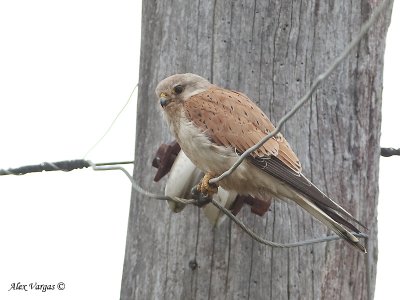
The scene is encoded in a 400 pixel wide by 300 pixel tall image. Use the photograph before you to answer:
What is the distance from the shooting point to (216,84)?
13.0 feet

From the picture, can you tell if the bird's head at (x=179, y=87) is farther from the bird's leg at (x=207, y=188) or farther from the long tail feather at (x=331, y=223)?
the long tail feather at (x=331, y=223)

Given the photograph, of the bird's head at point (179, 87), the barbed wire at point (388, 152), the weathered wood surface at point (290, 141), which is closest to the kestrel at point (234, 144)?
the bird's head at point (179, 87)

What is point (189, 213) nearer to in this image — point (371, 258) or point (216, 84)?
point (216, 84)

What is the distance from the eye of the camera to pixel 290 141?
3.89 m

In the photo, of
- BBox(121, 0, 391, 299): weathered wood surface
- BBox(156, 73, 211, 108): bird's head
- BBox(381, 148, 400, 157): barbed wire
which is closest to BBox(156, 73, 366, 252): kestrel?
BBox(156, 73, 211, 108): bird's head

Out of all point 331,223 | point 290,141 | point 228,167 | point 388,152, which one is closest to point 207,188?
point 228,167

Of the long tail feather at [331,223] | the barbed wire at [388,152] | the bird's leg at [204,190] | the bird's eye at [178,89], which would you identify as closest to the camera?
the long tail feather at [331,223]

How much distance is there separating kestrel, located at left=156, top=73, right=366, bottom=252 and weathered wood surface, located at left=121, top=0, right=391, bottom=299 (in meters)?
0.11

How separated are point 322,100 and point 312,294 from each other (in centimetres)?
84

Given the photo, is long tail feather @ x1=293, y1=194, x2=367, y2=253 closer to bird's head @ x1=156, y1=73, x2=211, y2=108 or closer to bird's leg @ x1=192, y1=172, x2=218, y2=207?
bird's leg @ x1=192, y1=172, x2=218, y2=207

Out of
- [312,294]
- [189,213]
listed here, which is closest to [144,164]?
[189,213]

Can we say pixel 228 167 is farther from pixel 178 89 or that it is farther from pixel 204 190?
pixel 178 89

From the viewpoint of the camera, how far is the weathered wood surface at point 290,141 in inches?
149

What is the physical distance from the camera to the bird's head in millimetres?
3900
